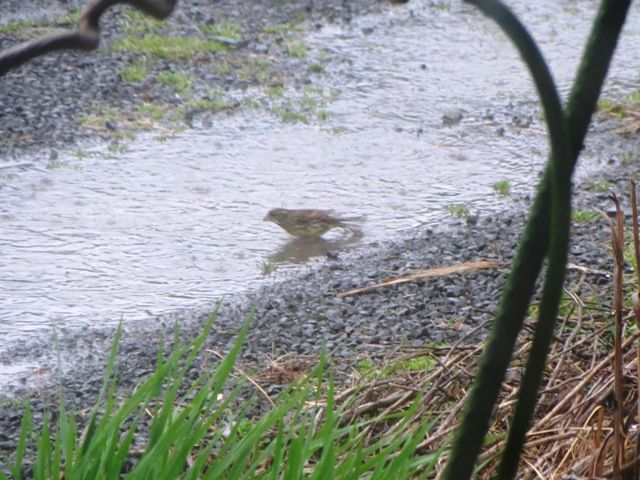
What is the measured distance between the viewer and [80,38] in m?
1.11

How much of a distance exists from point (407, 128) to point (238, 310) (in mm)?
3303

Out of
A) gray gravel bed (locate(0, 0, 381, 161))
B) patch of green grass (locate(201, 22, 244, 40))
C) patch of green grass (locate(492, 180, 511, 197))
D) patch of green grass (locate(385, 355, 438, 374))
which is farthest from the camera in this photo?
patch of green grass (locate(201, 22, 244, 40))

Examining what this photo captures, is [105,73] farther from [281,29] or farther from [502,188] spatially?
[502,188]

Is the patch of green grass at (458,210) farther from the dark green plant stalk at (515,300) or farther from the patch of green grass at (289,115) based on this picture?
the dark green plant stalk at (515,300)

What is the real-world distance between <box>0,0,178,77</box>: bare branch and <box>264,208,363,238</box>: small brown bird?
4.81 m

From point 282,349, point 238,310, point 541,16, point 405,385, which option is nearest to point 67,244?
point 238,310

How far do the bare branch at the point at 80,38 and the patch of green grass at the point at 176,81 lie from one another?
736 cm

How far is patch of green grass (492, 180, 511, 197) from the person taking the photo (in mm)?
6846

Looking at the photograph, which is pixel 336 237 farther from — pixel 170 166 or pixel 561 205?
pixel 561 205

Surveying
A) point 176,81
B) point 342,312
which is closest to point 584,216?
point 342,312

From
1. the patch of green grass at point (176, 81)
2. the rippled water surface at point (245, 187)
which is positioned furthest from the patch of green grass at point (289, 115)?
the patch of green grass at point (176, 81)

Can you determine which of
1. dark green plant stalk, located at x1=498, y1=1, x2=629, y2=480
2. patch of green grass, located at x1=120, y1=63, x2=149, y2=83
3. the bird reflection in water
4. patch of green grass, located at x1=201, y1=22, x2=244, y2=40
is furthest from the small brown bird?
dark green plant stalk, located at x1=498, y1=1, x2=629, y2=480

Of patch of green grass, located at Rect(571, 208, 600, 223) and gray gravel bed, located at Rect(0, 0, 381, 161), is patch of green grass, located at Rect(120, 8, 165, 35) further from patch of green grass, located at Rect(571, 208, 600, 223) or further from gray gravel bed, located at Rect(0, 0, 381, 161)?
patch of green grass, located at Rect(571, 208, 600, 223)

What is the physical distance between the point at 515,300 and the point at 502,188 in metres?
5.84
